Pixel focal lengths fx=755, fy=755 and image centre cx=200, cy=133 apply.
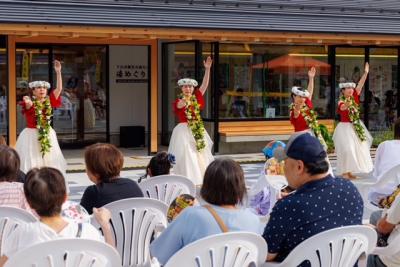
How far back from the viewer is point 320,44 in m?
17.4

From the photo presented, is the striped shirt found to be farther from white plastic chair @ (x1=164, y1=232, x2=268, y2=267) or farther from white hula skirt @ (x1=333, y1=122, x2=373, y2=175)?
white hula skirt @ (x1=333, y1=122, x2=373, y2=175)

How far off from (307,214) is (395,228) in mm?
1052

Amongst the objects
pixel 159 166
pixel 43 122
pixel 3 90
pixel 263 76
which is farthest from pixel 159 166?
pixel 263 76

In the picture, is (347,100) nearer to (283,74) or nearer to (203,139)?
(203,139)

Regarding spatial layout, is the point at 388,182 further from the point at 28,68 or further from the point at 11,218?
the point at 28,68

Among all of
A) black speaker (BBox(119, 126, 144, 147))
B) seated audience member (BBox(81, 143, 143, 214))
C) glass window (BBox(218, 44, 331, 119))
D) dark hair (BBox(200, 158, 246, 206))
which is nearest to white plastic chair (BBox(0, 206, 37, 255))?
seated audience member (BBox(81, 143, 143, 214))

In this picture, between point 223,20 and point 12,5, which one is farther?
point 223,20

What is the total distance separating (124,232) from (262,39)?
11.0 meters

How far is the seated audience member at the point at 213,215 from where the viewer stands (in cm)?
397

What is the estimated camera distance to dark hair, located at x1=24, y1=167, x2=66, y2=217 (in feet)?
12.5

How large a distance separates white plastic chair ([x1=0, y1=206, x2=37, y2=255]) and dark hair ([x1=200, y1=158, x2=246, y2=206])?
4.01 feet

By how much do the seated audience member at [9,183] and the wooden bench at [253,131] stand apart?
10.9 m

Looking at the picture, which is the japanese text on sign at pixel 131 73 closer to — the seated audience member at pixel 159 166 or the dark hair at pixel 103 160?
the seated audience member at pixel 159 166

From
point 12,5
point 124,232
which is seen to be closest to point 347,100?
point 12,5
